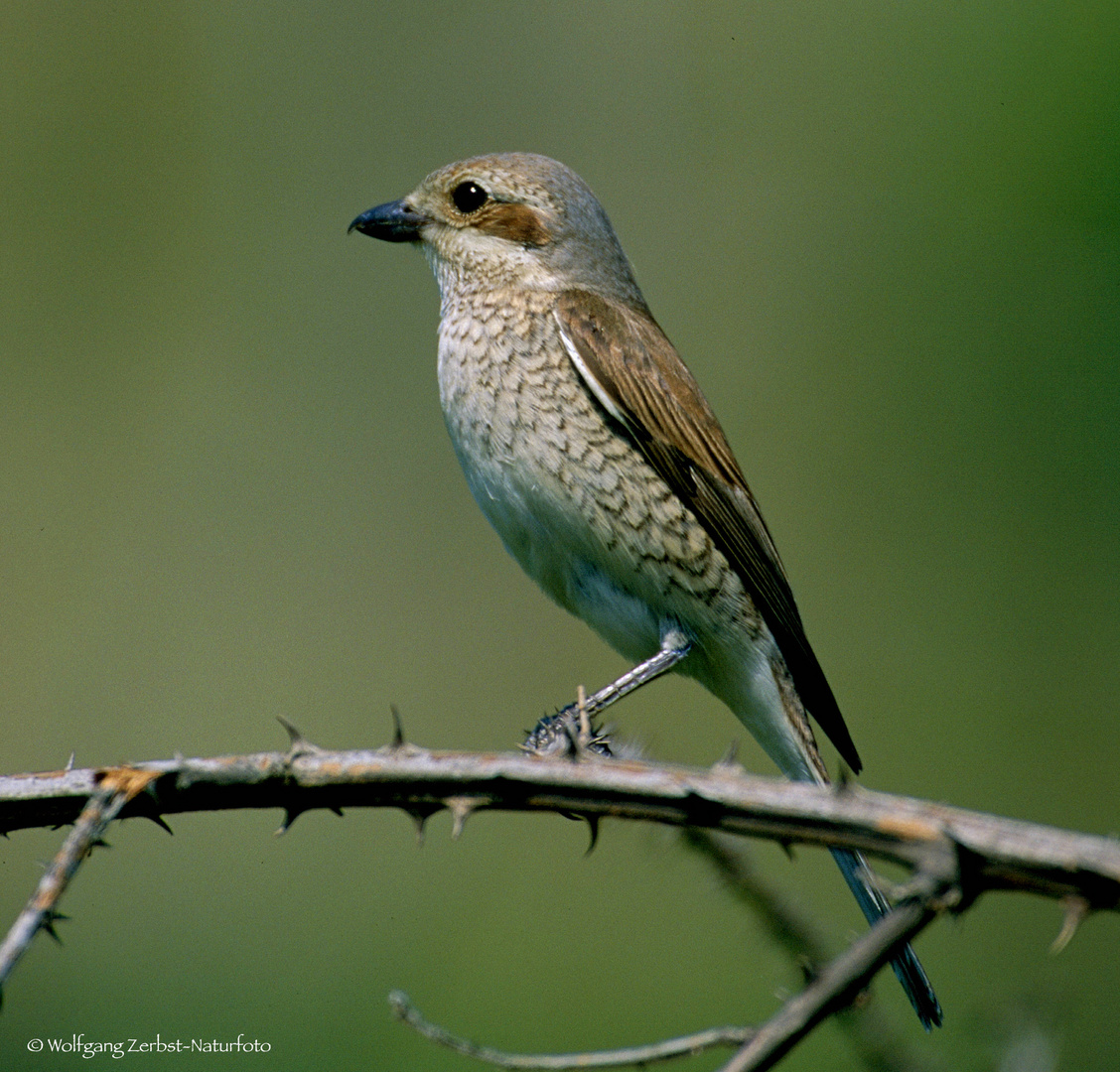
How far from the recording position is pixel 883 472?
5.80m

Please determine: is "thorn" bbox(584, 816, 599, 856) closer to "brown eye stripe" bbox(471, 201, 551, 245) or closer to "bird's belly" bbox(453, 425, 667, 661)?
"bird's belly" bbox(453, 425, 667, 661)

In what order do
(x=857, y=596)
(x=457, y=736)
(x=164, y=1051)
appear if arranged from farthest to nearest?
(x=857, y=596)
(x=457, y=736)
(x=164, y=1051)

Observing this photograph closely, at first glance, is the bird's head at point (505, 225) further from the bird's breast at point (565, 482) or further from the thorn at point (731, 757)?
the thorn at point (731, 757)

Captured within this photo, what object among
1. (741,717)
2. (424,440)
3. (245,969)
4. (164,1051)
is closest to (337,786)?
(164,1051)

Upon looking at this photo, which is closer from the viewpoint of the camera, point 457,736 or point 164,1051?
point 164,1051

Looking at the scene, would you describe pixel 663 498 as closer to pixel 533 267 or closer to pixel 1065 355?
pixel 533 267

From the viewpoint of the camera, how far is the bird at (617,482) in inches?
120

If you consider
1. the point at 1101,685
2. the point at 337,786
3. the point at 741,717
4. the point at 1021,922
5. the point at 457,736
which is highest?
the point at 337,786

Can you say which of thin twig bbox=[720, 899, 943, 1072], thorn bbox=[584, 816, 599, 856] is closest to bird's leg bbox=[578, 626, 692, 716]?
thorn bbox=[584, 816, 599, 856]

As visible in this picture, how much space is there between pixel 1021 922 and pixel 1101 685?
138cm

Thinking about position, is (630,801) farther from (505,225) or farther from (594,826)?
(505,225)

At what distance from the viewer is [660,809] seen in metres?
1.20

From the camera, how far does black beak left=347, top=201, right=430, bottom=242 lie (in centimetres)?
362

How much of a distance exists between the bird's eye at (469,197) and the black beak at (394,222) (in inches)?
4.5
